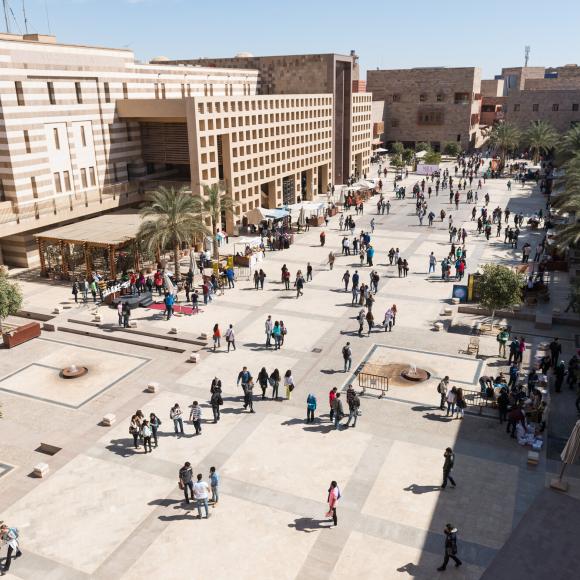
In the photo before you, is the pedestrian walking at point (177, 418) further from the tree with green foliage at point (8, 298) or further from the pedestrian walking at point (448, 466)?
the tree with green foliage at point (8, 298)

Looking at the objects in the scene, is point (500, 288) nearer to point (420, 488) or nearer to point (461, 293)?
point (461, 293)

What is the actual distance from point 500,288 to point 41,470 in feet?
66.0

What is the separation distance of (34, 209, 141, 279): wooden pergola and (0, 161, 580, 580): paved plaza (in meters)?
5.68

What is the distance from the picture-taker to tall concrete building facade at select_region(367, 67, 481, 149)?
97875 millimetres

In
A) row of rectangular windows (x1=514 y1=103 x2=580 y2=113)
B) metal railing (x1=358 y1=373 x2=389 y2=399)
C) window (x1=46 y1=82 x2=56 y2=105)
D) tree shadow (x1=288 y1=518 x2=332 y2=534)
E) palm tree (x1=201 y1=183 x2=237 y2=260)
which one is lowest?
tree shadow (x1=288 y1=518 x2=332 y2=534)

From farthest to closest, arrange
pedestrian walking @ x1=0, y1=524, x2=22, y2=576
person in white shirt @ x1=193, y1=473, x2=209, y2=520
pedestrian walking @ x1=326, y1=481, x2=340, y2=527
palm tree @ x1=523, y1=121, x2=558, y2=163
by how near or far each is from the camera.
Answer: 1. palm tree @ x1=523, y1=121, x2=558, y2=163
2. person in white shirt @ x1=193, y1=473, x2=209, y2=520
3. pedestrian walking @ x1=326, y1=481, x2=340, y2=527
4. pedestrian walking @ x1=0, y1=524, x2=22, y2=576

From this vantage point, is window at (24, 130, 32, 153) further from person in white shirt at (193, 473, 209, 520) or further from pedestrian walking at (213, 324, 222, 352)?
person in white shirt at (193, 473, 209, 520)

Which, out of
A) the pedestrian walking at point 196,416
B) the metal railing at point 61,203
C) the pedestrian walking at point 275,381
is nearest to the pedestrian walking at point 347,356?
the pedestrian walking at point 275,381

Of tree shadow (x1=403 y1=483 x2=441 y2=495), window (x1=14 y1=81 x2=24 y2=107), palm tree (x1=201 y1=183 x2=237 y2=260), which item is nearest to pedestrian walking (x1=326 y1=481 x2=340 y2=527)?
tree shadow (x1=403 y1=483 x2=441 y2=495)

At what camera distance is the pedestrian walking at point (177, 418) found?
61.1 feet

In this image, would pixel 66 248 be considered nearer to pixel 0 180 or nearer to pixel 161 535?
pixel 0 180

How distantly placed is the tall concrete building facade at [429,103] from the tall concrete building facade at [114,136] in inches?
1985

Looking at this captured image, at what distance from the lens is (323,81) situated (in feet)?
213

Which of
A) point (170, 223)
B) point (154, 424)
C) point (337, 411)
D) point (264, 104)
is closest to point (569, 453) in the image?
point (337, 411)
